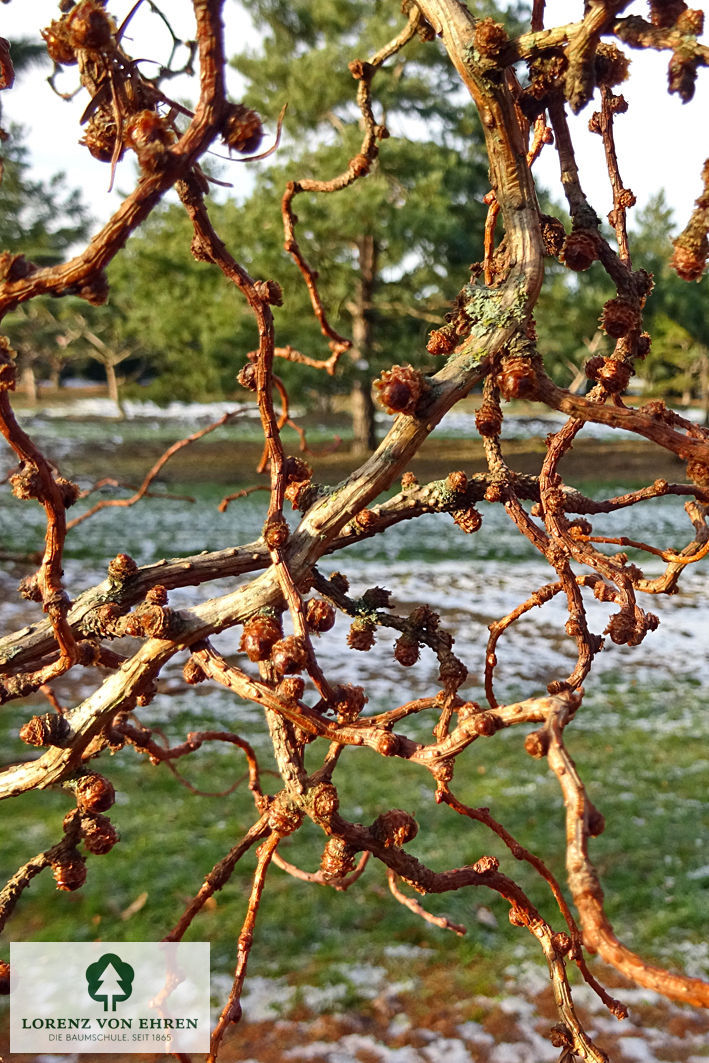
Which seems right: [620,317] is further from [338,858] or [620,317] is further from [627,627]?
[338,858]

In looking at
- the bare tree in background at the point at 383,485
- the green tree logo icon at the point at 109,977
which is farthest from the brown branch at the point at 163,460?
the green tree logo icon at the point at 109,977

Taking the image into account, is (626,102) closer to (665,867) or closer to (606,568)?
(606,568)

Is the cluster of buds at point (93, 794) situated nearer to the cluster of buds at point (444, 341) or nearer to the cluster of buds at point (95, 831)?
the cluster of buds at point (95, 831)

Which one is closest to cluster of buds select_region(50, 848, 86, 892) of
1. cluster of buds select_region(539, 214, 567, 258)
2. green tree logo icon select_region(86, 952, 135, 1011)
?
cluster of buds select_region(539, 214, 567, 258)

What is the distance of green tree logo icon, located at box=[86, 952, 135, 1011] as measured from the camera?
1.19m

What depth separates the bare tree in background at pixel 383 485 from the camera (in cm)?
35

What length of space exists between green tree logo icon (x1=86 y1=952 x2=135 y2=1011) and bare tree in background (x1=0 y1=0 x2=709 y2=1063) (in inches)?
30.9

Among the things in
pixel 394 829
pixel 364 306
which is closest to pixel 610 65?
pixel 394 829

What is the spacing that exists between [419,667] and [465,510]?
3.41 metres

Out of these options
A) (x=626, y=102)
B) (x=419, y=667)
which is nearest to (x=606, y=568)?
(x=626, y=102)

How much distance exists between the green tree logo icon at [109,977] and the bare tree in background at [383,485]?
78 cm

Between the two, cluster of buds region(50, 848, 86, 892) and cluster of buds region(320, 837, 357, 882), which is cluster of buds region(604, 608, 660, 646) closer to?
cluster of buds region(320, 837, 357, 882)

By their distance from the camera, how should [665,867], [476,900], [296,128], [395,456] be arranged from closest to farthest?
[395,456] < [476,900] < [665,867] < [296,128]

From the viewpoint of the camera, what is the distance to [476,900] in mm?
2141
